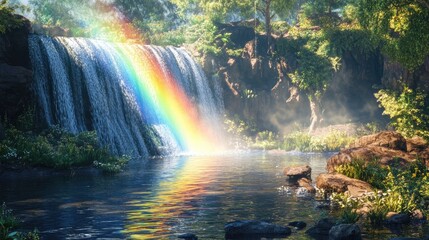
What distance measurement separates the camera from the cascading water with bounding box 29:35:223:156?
36562 millimetres

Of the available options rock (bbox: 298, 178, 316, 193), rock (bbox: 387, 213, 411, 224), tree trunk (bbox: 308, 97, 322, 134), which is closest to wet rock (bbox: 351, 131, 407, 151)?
rock (bbox: 298, 178, 316, 193)

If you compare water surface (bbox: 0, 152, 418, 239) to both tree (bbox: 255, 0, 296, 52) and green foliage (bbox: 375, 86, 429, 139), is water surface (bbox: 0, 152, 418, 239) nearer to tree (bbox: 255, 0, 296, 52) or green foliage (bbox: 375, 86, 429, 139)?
green foliage (bbox: 375, 86, 429, 139)

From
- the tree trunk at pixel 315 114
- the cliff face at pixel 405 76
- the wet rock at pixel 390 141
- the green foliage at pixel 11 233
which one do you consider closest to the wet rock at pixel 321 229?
the green foliage at pixel 11 233

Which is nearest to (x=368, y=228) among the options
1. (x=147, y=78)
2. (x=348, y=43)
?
(x=147, y=78)

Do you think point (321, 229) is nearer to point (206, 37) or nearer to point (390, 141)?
point (390, 141)

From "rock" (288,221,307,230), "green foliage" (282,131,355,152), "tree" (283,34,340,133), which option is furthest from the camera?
"tree" (283,34,340,133)

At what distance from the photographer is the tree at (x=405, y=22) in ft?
86.9

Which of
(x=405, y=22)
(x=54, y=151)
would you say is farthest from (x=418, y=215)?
(x=54, y=151)

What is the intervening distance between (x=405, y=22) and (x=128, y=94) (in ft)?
77.1

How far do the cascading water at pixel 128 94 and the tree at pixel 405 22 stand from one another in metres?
19.8

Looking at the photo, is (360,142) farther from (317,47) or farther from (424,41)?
(317,47)

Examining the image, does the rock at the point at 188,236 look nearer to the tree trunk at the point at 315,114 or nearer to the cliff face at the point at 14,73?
the cliff face at the point at 14,73

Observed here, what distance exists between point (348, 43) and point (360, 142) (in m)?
26.2

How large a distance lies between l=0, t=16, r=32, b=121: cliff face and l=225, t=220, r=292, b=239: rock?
69.7 feet
